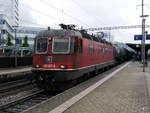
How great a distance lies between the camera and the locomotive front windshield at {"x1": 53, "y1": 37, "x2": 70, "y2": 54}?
521 inches

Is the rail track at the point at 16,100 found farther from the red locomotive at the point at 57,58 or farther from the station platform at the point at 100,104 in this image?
the station platform at the point at 100,104

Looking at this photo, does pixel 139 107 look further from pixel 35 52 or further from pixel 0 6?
pixel 0 6

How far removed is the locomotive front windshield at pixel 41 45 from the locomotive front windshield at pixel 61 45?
0.52 metres

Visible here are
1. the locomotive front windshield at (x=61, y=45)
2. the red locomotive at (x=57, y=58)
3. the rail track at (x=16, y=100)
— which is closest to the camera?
the rail track at (x=16, y=100)

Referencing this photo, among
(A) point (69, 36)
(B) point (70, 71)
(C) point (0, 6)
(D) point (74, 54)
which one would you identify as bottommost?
(B) point (70, 71)

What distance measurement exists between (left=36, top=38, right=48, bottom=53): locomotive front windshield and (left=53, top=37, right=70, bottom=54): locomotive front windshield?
519 mm

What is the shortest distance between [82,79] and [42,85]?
12.7ft

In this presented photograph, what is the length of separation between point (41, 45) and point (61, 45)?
115 cm

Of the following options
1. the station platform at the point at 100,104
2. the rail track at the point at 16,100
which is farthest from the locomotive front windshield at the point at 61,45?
the station platform at the point at 100,104

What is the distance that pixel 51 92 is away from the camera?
46.3 feet

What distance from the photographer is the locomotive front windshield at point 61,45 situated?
43.4ft

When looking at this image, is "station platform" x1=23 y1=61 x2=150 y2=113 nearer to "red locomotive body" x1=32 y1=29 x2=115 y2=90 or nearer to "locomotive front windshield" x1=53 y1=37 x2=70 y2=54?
"red locomotive body" x1=32 y1=29 x2=115 y2=90

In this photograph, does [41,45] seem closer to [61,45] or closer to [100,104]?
[61,45]

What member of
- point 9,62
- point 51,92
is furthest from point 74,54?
point 9,62
